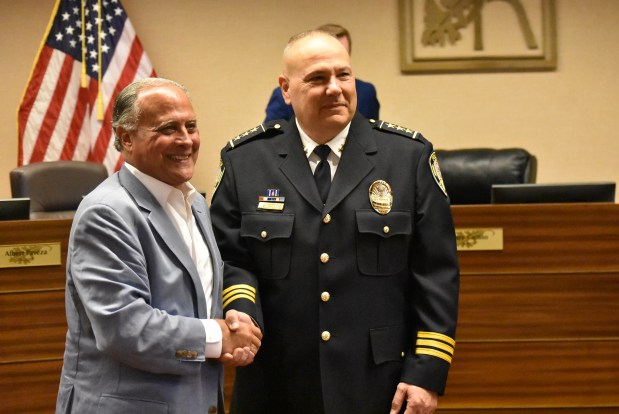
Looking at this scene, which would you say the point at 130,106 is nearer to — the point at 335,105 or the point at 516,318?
the point at 335,105

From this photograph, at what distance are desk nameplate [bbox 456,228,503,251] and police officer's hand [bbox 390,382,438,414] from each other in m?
1.18

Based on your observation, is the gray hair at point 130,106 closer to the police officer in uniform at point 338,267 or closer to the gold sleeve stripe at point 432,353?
the police officer in uniform at point 338,267

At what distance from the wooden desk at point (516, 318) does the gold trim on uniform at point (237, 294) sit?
3.84ft

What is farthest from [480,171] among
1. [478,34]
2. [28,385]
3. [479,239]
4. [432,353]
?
[28,385]

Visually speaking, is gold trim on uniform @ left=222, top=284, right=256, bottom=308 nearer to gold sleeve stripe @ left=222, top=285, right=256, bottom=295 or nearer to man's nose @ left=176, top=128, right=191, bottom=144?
gold sleeve stripe @ left=222, top=285, right=256, bottom=295

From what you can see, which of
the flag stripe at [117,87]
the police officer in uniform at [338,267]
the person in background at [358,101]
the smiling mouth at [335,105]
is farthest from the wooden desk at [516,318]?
the flag stripe at [117,87]

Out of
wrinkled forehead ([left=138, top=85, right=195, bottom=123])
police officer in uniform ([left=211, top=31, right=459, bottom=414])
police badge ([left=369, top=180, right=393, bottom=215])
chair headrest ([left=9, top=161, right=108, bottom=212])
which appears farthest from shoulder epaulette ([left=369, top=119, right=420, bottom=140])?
chair headrest ([left=9, top=161, right=108, bottom=212])

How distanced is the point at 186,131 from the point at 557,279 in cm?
182

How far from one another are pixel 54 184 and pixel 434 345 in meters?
2.99

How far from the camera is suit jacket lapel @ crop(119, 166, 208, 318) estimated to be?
66.3 inches

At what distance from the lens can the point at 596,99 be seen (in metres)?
5.38

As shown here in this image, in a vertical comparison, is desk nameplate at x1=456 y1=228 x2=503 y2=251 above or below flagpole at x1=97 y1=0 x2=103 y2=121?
below

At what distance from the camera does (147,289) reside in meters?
1.62

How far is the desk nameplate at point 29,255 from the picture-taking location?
296 cm
